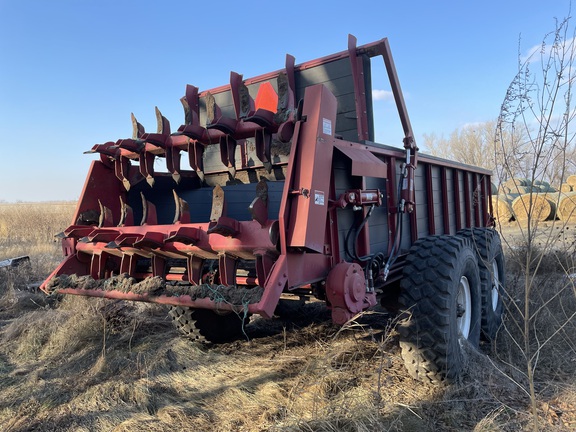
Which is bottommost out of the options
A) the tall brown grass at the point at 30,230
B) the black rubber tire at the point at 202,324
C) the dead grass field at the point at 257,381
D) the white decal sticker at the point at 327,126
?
the dead grass field at the point at 257,381

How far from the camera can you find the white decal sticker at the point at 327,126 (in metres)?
2.93

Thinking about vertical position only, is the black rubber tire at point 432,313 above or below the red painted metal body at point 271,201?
below

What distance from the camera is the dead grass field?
297cm

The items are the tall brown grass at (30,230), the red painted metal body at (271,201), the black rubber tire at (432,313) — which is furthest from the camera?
the tall brown grass at (30,230)

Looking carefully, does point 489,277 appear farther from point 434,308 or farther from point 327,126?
point 327,126

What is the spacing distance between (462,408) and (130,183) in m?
3.22

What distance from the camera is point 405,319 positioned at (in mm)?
3447

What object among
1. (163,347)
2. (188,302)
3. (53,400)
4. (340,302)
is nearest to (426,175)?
(340,302)

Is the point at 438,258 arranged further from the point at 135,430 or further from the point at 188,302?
Result: the point at 135,430

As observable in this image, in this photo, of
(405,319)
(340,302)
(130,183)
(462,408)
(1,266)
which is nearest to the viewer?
(340,302)

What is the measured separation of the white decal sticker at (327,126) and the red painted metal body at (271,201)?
10 millimetres

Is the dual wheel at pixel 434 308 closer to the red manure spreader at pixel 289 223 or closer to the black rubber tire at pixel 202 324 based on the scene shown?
the red manure spreader at pixel 289 223

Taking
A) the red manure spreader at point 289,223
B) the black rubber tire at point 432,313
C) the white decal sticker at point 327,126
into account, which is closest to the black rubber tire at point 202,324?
the red manure spreader at point 289,223

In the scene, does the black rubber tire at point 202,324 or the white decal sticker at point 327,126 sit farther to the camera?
the black rubber tire at point 202,324
